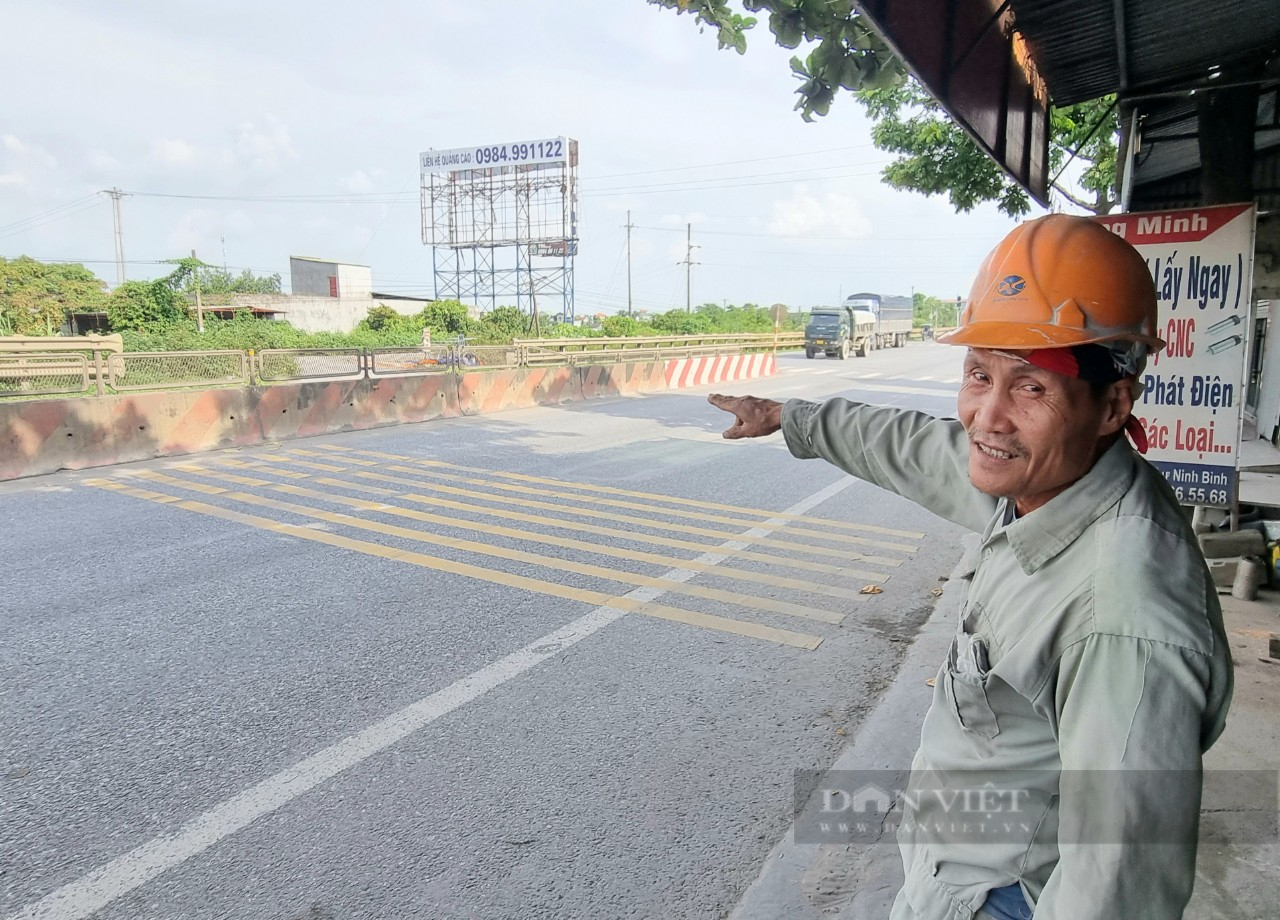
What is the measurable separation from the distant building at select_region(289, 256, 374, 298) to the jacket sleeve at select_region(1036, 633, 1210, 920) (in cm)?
6182

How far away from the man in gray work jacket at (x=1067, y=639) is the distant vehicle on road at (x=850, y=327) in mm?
37905

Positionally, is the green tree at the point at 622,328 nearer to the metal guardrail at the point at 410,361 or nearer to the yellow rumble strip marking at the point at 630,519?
the metal guardrail at the point at 410,361

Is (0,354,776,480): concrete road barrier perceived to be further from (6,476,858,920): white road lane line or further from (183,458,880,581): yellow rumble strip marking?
(6,476,858,920): white road lane line

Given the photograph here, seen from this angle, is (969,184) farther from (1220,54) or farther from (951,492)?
(951,492)

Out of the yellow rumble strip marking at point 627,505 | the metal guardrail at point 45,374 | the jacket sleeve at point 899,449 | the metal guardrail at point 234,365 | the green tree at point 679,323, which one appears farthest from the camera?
the green tree at point 679,323

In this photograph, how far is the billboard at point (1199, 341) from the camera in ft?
13.6

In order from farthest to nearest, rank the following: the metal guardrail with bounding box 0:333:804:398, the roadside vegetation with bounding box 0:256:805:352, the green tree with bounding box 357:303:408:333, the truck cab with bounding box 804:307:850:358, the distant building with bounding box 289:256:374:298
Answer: the distant building with bounding box 289:256:374:298
the green tree with bounding box 357:303:408:333
the truck cab with bounding box 804:307:850:358
the roadside vegetation with bounding box 0:256:805:352
the metal guardrail with bounding box 0:333:804:398

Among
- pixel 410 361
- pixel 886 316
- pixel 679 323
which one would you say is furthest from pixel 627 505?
pixel 886 316

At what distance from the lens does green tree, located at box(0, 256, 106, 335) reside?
104 ft

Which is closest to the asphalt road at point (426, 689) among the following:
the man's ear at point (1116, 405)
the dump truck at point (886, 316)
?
the man's ear at point (1116, 405)

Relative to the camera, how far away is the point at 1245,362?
4.12 m

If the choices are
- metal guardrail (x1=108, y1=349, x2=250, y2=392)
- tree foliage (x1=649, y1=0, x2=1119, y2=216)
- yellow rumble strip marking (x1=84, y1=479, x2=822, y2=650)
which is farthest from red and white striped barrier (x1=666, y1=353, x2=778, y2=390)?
yellow rumble strip marking (x1=84, y1=479, x2=822, y2=650)

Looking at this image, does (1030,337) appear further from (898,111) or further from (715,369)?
(715,369)

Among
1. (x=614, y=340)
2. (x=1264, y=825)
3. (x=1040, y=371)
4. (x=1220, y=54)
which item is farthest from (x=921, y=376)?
(x=1040, y=371)
